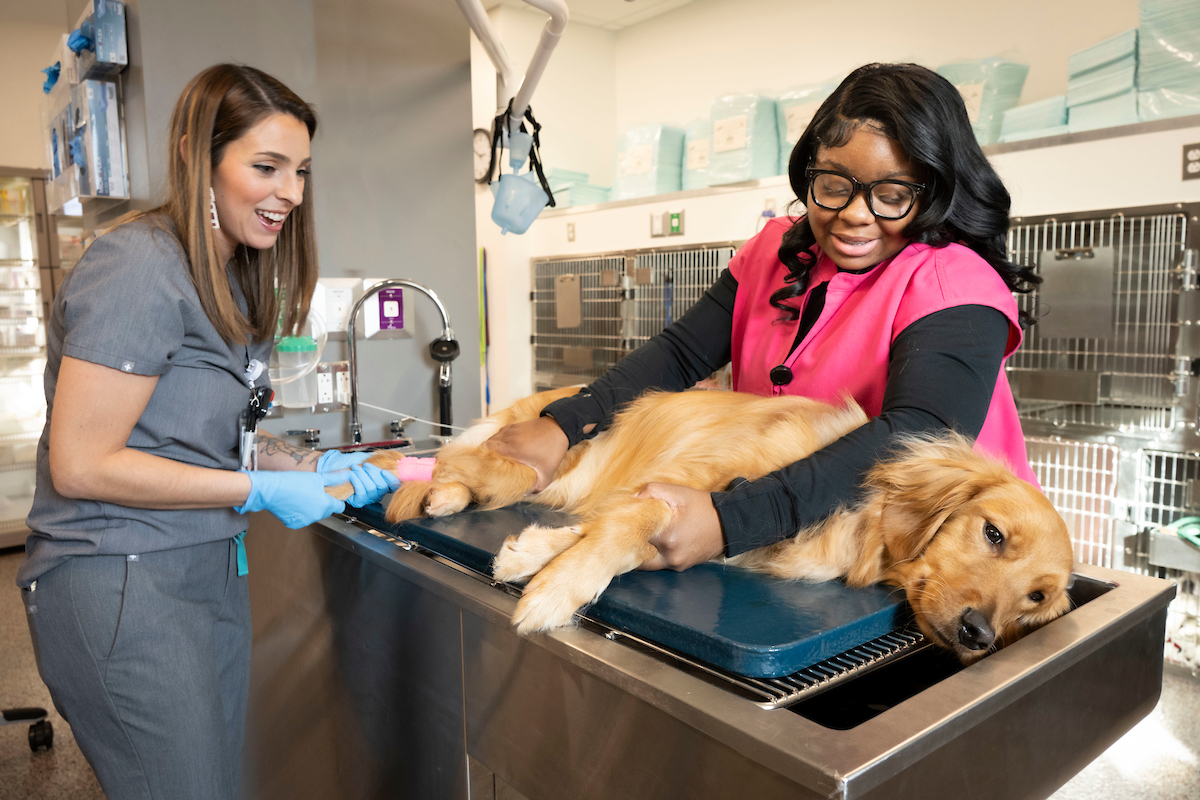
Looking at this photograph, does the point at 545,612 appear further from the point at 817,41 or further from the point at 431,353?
the point at 817,41

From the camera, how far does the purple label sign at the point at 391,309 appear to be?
2.53 meters

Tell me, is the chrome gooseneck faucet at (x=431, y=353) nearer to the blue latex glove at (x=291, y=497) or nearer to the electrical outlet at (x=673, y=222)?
the blue latex glove at (x=291, y=497)

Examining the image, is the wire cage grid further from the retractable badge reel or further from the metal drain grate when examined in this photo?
the metal drain grate

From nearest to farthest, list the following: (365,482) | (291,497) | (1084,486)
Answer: (291,497)
(365,482)
(1084,486)

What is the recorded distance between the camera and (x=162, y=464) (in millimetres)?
1163

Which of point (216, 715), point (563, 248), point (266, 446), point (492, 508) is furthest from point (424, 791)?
point (563, 248)

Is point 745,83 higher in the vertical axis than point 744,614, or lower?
higher

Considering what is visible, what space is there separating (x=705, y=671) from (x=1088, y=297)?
7.96 feet

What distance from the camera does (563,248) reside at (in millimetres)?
4777

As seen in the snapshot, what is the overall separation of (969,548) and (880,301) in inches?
15.9

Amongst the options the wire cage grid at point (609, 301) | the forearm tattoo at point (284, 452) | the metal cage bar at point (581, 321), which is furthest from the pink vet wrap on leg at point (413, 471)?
the metal cage bar at point (581, 321)

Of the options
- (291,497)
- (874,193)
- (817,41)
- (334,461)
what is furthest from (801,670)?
(817,41)

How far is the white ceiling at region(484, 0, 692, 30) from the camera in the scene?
5.44 meters

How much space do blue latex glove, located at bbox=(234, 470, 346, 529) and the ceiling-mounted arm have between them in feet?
4.54
